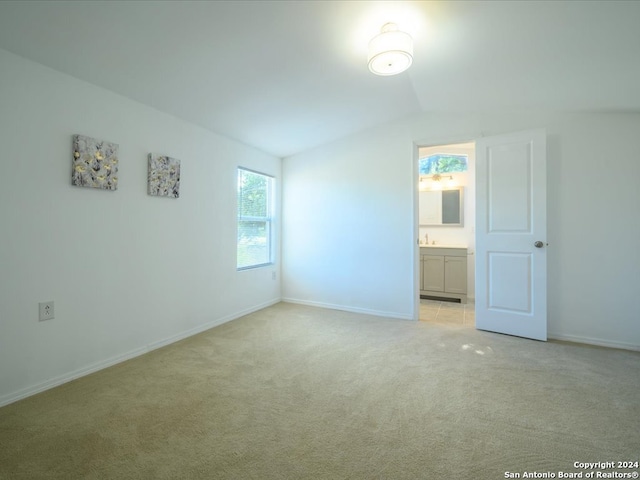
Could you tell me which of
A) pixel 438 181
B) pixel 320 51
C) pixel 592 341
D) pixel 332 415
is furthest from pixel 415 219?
pixel 332 415

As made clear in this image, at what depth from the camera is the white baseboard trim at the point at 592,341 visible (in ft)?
9.37

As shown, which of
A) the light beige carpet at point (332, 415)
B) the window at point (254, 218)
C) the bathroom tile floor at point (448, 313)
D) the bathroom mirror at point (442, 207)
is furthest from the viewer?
the bathroom mirror at point (442, 207)

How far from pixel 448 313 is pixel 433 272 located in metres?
0.91

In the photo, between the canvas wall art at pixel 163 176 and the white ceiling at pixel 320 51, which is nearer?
the white ceiling at pixel 320 51

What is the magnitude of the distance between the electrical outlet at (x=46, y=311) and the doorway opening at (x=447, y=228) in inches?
160

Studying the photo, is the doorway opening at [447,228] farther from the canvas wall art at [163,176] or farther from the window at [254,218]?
the canvas wall art at [163,176]

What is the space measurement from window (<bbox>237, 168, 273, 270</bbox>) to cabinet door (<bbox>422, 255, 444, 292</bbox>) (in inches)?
97.2

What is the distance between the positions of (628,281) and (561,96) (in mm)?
1823

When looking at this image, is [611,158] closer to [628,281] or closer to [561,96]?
[561,96]

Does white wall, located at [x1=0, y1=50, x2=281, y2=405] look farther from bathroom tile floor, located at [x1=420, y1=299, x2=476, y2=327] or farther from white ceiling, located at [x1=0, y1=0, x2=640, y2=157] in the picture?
bathroom tile floor, located at [x1=420, y1=299, x2=476, y2=327]

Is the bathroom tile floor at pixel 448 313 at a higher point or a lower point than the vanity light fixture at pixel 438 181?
lower

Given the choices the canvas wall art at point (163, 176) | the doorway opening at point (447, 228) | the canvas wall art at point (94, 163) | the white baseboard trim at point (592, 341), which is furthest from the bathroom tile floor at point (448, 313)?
the canvas wall art at point (94, 163)

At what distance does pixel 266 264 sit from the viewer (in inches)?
173

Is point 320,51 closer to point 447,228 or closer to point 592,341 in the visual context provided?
point 592,341
